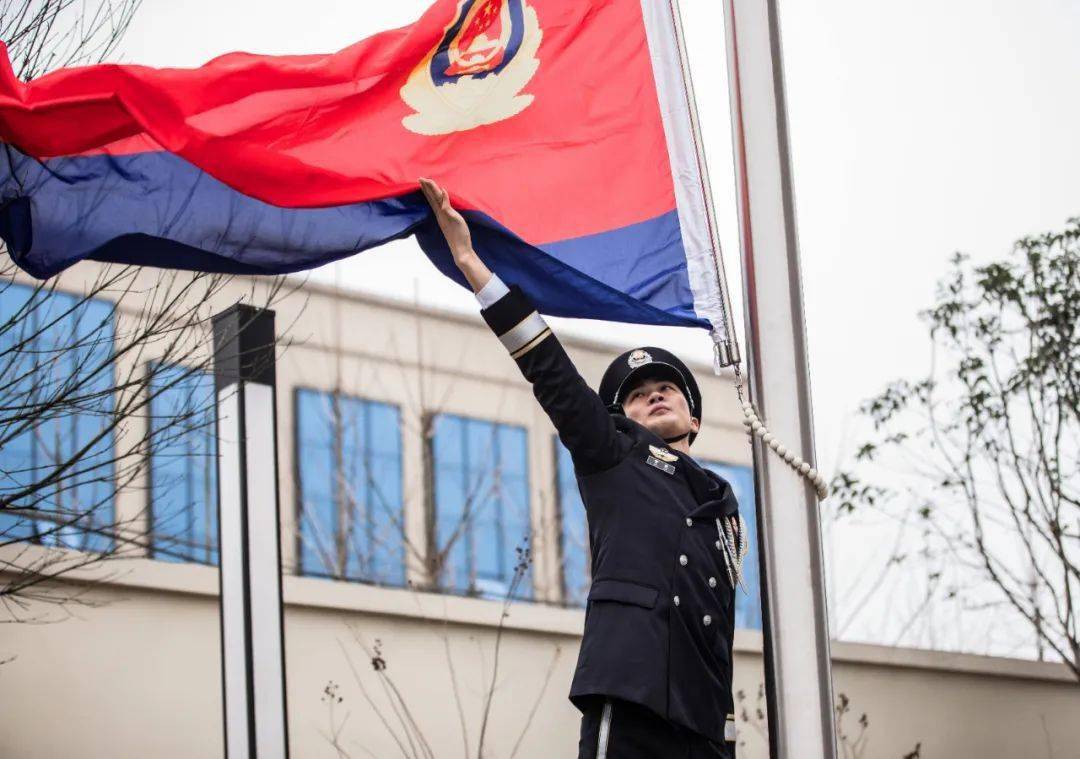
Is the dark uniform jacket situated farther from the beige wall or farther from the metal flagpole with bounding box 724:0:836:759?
the beige wall

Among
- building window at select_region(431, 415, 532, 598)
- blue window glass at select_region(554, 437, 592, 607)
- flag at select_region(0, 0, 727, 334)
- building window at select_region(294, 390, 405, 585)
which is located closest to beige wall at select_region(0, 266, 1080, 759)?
flag at select_region(0, 0, 727, 334)

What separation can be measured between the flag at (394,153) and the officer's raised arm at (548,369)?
0.43 m

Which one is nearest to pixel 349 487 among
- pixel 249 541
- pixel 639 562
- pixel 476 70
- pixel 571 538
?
pixel 571 538

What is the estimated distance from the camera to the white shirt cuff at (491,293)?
429 centimetres

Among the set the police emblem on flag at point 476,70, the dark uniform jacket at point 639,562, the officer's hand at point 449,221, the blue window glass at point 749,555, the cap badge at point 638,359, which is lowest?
the dark uniform jacket at point 639,562

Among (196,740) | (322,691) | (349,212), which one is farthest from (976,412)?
(349,212)

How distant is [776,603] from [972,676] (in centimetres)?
867

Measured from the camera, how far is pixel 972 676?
464 inches

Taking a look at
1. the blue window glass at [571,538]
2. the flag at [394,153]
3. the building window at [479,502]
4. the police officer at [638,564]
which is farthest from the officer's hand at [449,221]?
the blue window glass at [571,538]

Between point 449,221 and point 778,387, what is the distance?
1.22 m

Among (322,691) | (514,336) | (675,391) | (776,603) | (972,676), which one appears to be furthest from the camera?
(972,676)

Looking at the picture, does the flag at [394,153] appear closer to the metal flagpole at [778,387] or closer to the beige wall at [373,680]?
the metal flagpole at [778,387]

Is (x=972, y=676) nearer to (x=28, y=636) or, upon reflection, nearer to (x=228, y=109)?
(x=28, y=636)

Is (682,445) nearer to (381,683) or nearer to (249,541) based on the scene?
(249,541)
